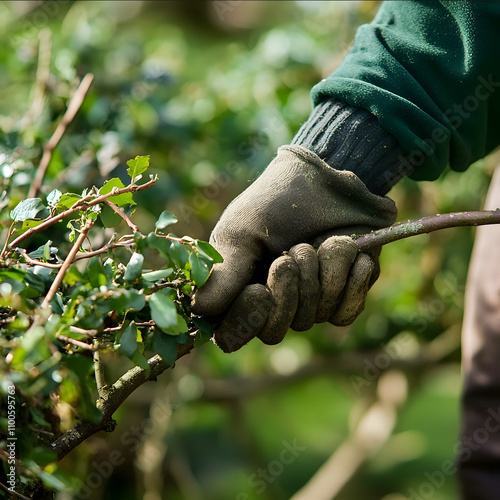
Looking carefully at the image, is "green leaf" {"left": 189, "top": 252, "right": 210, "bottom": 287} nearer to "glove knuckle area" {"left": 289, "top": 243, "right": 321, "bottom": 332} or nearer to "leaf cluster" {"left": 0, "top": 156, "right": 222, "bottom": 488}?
"leaf cluster" {"left": 0, "top": 156, "right": 222, "bottom": 488}

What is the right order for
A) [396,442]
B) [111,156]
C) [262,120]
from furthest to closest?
[396,442]
[262,120]
[111,156]

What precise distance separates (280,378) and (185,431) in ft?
2.33

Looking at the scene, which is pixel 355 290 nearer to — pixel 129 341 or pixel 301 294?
pixel 301 294

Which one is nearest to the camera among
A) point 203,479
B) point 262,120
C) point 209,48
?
point 262,120

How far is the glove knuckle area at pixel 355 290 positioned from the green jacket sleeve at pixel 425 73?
1.12 feet

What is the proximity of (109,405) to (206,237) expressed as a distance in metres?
1.76

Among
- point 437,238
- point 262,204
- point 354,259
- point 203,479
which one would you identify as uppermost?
point 262,204

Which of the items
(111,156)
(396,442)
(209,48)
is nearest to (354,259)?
(111,156)

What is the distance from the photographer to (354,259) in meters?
1.20

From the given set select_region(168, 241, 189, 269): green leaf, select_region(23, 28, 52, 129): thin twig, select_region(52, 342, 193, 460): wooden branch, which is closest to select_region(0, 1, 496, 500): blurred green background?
select_region(23, 28, 52, 129): thin twig

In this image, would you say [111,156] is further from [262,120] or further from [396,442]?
[396,442]

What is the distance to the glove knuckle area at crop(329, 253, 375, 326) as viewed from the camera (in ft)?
3.92

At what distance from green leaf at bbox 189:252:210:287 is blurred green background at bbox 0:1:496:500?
889mm

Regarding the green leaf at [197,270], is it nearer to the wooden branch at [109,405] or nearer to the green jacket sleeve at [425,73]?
the wooden branch at [109,405]
